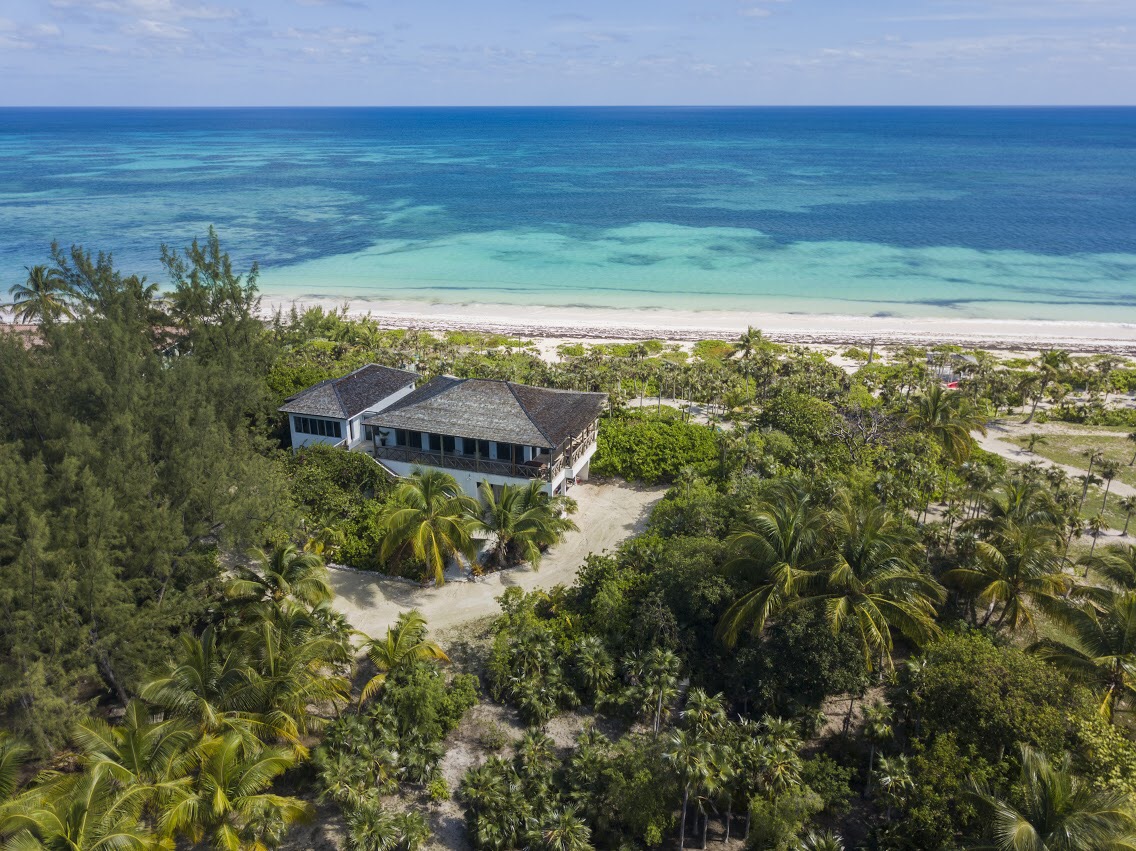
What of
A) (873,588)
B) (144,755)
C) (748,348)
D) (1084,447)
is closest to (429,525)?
(144,755)

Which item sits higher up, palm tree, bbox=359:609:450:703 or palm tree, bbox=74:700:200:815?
palm tree, bbox=74:700:200:815

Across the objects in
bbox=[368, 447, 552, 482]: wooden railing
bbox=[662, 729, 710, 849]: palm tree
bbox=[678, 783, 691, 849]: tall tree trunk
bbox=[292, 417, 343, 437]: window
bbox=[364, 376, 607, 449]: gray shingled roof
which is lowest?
bbox=[678, 783, 691, 849]: tall tree trunk

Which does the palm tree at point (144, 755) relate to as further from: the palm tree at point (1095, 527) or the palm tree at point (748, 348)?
the palm tree at point (748, 348)

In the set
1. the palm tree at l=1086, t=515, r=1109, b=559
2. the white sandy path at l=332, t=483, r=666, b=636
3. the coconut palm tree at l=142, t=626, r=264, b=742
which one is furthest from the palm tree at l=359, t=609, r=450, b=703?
the palm tree at l=1086, t=515, r=1109, b=559

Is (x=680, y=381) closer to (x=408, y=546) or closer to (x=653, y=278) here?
(x=408, y=546)

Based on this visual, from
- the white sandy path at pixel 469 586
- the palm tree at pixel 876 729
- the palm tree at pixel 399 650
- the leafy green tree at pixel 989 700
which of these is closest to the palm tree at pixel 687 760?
the palm tree at pixel 876 729

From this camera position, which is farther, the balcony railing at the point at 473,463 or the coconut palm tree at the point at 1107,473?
the coconut palm tree at the point at 1107,473

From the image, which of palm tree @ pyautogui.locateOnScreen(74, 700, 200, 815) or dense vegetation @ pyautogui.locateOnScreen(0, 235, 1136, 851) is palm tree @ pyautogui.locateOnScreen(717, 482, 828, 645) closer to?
dense vegetation @ pyautogui.locateOnScreen(0, 235, 1136, 851)
